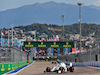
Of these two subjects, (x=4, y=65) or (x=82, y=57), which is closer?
(x=4, y=65)

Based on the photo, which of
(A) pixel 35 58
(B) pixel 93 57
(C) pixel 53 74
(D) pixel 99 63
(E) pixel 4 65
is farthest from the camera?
(A) pixel 35 58

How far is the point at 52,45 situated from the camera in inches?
3162

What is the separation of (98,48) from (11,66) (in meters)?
10.6

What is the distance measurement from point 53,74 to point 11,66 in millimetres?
8683

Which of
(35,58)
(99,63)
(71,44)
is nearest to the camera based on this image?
(99,63)

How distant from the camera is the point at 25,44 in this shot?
264 ft

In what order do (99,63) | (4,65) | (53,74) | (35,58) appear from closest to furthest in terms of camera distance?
(53,74) → (4,65) → (99,63) → (35,58)

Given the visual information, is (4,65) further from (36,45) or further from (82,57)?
(36,45)

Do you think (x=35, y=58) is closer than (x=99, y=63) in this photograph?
No

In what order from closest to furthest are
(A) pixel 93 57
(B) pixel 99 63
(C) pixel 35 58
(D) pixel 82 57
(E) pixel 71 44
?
(B) pixel 99 63 < (A) pixel 93 57 < (D) pixel 82 57 < (E) pixel 71 44 < (C) pixel 35 58

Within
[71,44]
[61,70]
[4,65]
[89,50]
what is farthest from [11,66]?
[71,44]

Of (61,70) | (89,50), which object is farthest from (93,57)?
(61,70)

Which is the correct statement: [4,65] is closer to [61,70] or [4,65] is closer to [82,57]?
[61,70]

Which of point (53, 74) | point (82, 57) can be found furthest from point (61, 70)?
point (82, 57)
